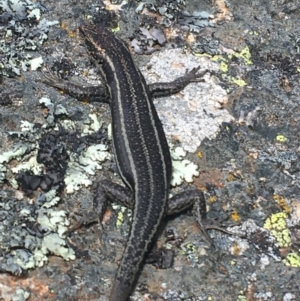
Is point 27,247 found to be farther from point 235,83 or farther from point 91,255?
point 235,83

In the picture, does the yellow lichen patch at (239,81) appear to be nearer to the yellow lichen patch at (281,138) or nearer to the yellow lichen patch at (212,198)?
the yellow lichen patch at (281,138)

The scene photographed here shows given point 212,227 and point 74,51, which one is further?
point 74,51

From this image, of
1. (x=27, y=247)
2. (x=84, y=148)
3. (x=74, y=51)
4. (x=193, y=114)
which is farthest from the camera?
(x=74, y=51)

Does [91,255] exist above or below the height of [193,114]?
below

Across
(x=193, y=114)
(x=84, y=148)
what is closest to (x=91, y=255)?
(x=84, y=148)

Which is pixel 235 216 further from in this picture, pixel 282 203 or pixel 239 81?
pixel 239 81

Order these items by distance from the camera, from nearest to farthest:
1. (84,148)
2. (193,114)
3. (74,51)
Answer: (84,148)
(193,114)
(74,51)

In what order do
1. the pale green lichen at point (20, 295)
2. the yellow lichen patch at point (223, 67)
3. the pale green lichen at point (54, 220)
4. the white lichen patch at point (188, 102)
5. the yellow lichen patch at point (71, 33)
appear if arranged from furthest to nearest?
the yellow lichen patch at point (71, 33) < the yellow lichen patch at point (223, 67) < the white lichen patch at point (188, 102) < the pale green lichen at point (54, 220) < the pale green lichen at point (20, 295)

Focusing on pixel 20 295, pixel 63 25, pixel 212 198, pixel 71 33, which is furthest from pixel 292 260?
pixel 63 25

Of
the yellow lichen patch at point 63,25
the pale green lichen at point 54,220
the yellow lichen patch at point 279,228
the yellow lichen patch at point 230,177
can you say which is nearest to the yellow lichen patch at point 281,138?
the yellow lichen patch at point 230,177
